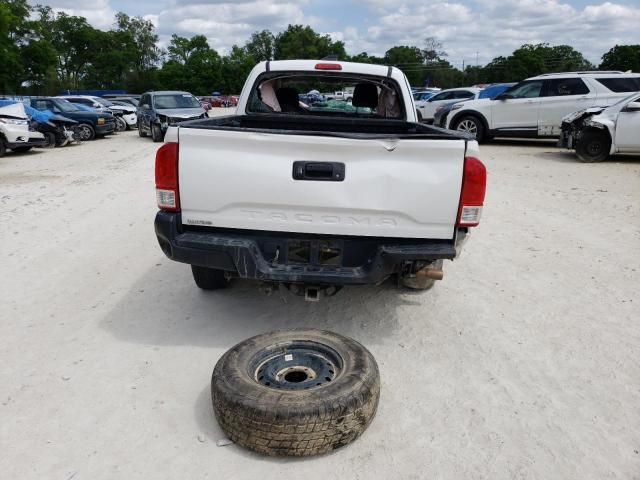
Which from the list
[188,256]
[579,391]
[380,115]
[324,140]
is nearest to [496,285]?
[579,391]

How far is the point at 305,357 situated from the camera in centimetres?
306

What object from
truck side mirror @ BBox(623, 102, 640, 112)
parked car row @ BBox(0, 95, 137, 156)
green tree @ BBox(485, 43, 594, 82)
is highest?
green tree @ BBox(485, 43, 594, 82)

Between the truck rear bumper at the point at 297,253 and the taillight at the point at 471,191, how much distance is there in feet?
0.47

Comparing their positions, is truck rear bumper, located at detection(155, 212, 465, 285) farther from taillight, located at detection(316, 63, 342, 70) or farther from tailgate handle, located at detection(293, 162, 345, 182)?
taillight, located at detection(316, 63, 342, 70)

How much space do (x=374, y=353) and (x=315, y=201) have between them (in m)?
1.15

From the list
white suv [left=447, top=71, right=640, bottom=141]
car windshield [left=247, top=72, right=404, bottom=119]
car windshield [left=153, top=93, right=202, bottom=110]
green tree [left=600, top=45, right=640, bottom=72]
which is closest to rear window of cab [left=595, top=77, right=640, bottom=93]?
white suv [left=447, top=71, right=640, bottom=141]

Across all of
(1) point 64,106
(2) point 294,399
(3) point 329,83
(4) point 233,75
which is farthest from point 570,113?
(4) point 233,75

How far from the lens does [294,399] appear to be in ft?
8.10

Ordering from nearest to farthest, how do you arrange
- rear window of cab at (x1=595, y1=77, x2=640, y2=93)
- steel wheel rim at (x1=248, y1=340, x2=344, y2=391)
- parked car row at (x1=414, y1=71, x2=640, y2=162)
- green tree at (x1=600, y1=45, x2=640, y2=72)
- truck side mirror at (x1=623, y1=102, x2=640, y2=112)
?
steel wheel rim at (x1=248, y1=340, x2=344, y2=391)
truck side mirror at (x1=623, y1=102, x2=640, y2=112)
parked car row at (x1=414, y1=71, x2=640, y2=162)
rear window of cab at (x1=595, y1=77, x2=640, y2=93)
green tree at (x1=600, y1=45, x2=640, y2=72)

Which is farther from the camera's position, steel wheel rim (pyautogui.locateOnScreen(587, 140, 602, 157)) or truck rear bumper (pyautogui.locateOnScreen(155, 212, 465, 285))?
steel wheel rim (pyautogui.locateOnScreen(587, 140, 602, 157))

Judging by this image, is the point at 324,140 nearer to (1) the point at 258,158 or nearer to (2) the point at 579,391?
(1) the point at 258,158

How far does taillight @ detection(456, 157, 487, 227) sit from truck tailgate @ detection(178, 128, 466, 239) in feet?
0.13

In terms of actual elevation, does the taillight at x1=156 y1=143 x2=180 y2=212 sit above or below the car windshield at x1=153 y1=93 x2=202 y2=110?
above

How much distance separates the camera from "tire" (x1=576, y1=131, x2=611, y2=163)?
451 inches
